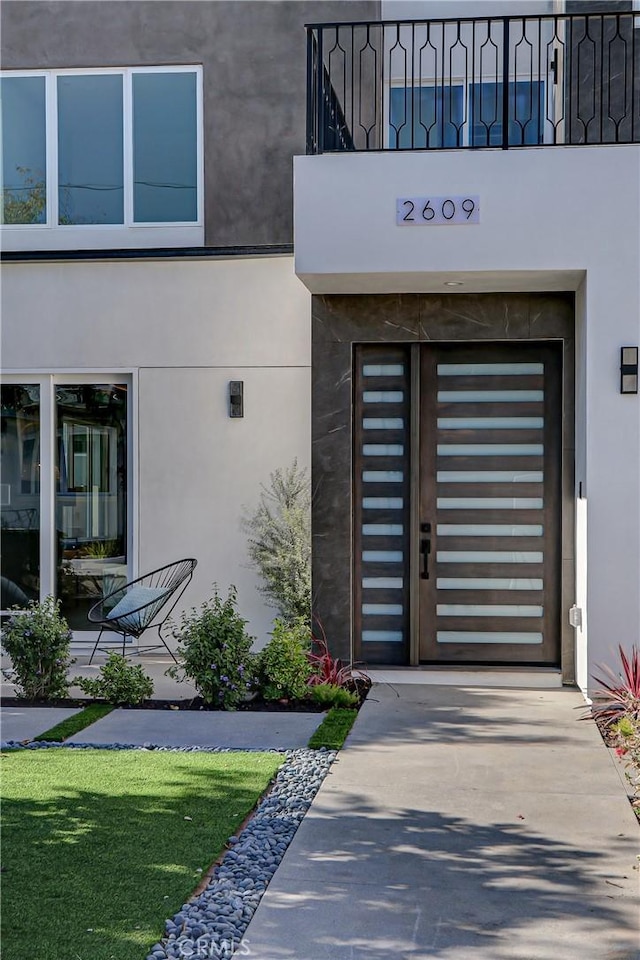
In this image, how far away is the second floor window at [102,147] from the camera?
10.5 metres

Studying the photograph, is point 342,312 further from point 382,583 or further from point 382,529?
point 382,583

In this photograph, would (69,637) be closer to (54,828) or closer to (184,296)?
(54,828)

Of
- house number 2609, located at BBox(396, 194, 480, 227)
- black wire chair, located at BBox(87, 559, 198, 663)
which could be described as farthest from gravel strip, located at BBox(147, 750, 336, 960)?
house number 2609, located at BBox(396, 194, 480, 227)

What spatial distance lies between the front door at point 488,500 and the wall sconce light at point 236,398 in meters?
1.90

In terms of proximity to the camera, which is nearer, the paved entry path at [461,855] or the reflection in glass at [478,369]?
the paved entry path at [461,855]

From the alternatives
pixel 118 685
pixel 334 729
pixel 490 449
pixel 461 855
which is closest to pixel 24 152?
pixel 490 449

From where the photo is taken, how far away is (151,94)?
417 inches

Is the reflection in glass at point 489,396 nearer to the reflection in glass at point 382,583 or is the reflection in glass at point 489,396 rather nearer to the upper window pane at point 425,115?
the reflection in glass at point 382,583

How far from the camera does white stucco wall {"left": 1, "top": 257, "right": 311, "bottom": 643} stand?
33.2 feet

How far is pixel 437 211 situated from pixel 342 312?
1379mm

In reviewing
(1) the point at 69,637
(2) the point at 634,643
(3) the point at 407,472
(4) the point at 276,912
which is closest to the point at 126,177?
(3) the point at 407,472

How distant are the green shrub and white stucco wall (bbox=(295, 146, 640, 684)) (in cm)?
190

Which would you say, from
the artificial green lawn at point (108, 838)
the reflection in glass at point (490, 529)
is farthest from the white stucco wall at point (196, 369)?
the artificial green lawn at point (108, 838)

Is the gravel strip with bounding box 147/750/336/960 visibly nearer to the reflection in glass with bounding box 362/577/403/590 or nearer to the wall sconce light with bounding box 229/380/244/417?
the reflection in glass with bounding box 362/577/403/590
